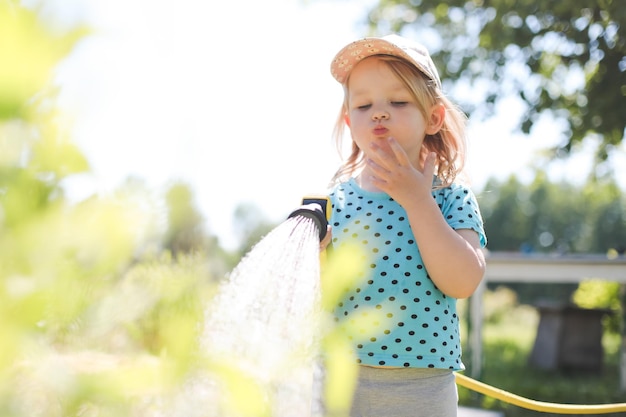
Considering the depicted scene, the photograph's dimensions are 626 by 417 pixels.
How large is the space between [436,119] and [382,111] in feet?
0.82

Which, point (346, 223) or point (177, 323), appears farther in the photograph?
point (346, 223)

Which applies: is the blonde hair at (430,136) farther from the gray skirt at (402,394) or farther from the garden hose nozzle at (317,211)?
the gray skirt at (402,394)

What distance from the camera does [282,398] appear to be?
0.57 m

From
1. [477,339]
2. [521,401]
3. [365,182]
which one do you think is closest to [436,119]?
[365,182]

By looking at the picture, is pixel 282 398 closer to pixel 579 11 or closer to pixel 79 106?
pixel 79 106

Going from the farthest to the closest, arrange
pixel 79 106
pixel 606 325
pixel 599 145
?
pixel 606 325, pixel 599 145, pixel 79 106

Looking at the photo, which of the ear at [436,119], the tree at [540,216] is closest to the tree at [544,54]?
the ear at [436,119]

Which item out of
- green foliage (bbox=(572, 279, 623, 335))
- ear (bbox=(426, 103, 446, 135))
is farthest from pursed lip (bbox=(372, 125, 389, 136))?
green foliage (bbox=(572, 279, 623, 335))

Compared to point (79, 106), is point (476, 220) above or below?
above

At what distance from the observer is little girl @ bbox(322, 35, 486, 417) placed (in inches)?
56.2

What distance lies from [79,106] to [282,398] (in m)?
0.35

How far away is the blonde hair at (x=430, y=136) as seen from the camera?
1.61m

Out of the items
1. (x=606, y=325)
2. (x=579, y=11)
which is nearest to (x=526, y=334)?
(x=606, y=325)

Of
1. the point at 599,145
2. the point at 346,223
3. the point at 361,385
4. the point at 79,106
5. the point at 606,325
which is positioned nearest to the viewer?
the point at 79,106
